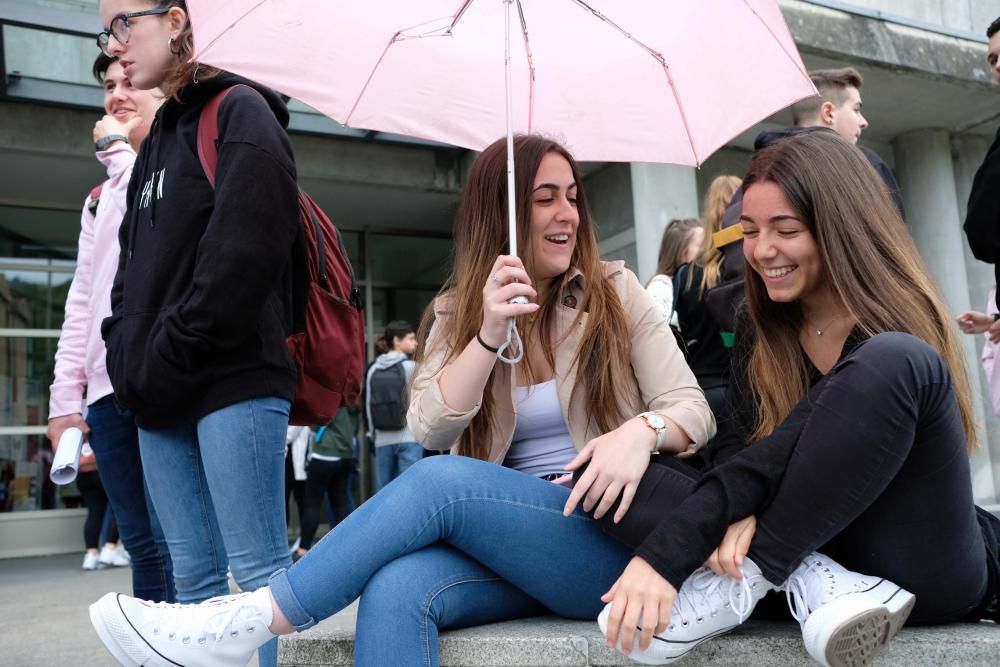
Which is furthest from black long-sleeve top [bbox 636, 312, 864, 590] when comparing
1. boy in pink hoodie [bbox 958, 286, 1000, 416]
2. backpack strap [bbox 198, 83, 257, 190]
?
boy in pink hoodie [bbox 958, 286, 1000, 416]

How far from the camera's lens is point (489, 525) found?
1.88 meters

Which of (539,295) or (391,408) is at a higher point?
(539,295)

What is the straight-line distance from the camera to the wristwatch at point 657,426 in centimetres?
204

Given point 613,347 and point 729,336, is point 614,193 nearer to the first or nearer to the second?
point 729,336

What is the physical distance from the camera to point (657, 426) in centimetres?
205

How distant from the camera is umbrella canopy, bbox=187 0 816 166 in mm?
2508

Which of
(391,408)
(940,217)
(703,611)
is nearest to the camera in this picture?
(703,611)

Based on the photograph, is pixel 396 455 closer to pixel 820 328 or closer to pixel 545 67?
pixel 545 67

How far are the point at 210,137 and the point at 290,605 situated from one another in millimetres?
1273

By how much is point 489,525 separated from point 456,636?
0.76 feet

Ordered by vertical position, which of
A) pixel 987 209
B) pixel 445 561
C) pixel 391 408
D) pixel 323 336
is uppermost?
pixel 987 209

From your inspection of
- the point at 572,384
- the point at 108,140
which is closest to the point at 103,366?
the point at 108,140

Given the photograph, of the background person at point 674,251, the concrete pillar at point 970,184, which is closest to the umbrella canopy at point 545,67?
the background person at point 674,251

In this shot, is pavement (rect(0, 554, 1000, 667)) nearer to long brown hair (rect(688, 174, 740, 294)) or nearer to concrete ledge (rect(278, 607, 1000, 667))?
concrete ledge (rect(278, 607, 1000, 667))
